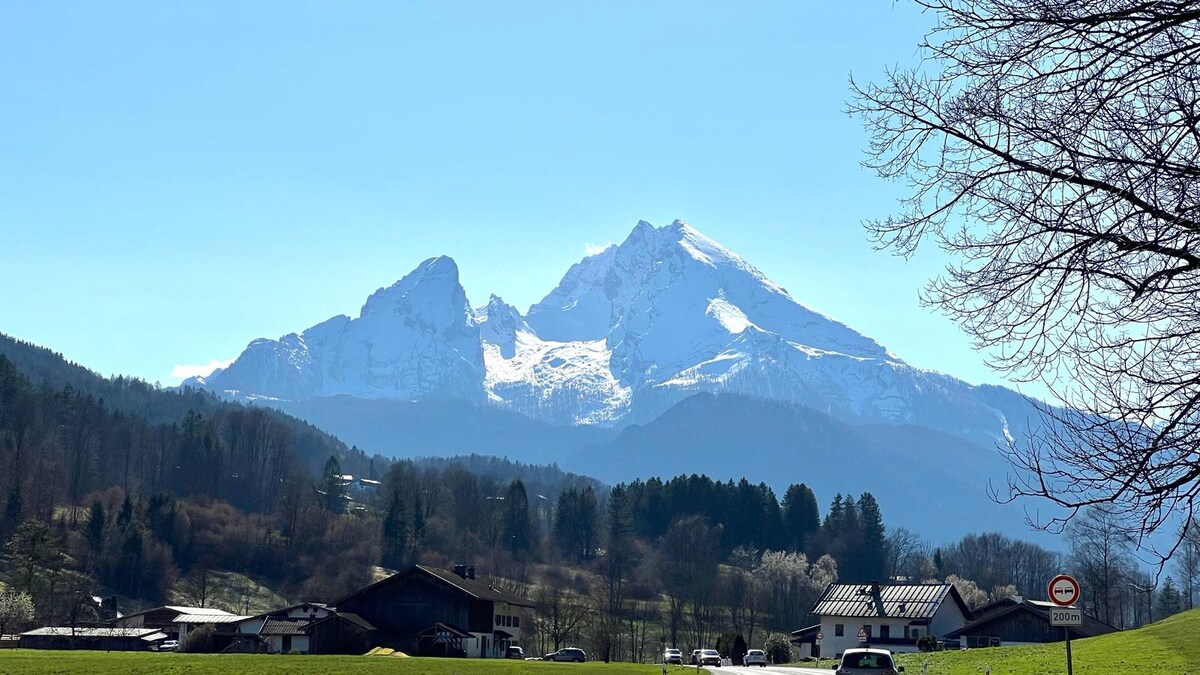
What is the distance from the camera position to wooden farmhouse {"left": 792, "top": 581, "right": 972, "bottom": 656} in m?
99.9

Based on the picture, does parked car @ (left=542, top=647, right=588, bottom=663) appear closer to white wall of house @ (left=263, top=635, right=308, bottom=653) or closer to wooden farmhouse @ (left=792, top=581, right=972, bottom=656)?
white wall of house @ (left=263, top=635, right=308, bottom=653)

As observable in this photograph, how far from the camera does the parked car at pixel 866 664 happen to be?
40.3 meters

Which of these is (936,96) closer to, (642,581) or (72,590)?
(72,590)

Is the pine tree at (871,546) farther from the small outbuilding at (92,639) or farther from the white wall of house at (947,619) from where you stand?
the small outbuilding at (92,639)

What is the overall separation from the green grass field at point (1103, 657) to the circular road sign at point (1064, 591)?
19945 mm

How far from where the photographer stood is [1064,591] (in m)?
22.1

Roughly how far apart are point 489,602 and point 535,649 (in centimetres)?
2858

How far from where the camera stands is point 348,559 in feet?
525

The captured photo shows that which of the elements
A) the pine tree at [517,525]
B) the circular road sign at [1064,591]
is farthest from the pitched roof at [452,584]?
the pine tree at [517,525]

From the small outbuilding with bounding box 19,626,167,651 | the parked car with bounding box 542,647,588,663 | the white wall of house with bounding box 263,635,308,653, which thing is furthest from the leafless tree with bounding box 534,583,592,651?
the small outbuilding with bounding box 19,626,167,651

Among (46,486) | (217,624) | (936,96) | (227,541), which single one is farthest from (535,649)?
(936,96)

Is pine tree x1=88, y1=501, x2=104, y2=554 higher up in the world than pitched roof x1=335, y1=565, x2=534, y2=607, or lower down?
higher up

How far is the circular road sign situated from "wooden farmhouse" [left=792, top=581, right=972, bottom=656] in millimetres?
78551

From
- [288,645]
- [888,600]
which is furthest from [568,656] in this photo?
[888,600]
